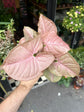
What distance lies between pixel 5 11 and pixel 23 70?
142cm

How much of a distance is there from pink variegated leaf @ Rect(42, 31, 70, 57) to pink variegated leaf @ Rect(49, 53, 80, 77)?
11cm

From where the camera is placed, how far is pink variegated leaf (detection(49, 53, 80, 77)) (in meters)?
0.56

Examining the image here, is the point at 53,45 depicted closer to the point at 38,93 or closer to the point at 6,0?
the point at 38,93

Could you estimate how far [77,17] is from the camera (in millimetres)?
1243

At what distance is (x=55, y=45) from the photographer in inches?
18.1

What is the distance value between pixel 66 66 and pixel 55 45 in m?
0.17

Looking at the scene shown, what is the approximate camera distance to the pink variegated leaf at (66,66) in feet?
1.84

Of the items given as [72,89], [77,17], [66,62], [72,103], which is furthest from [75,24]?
[72,103]

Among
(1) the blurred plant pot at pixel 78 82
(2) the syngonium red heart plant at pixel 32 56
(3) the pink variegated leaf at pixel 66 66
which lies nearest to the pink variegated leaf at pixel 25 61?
(2) the syngonium red heart plant at pixel 32 56

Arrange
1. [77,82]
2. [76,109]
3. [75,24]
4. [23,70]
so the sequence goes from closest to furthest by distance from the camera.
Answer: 1. [23,70]
2. [75,24]
3. [76,109]
4. [77,82]

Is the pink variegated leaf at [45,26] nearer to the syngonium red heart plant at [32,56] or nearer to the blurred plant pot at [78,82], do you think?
the syngonium red heart plant at [32,56]

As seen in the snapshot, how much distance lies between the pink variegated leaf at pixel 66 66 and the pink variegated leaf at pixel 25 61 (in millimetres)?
136

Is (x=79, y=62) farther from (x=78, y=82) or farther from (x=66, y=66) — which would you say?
(x=66, y=66)

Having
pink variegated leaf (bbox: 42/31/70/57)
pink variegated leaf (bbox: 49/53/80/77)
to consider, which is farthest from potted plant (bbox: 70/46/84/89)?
pink variegated leaf (bbox: 42/31/70/57)
